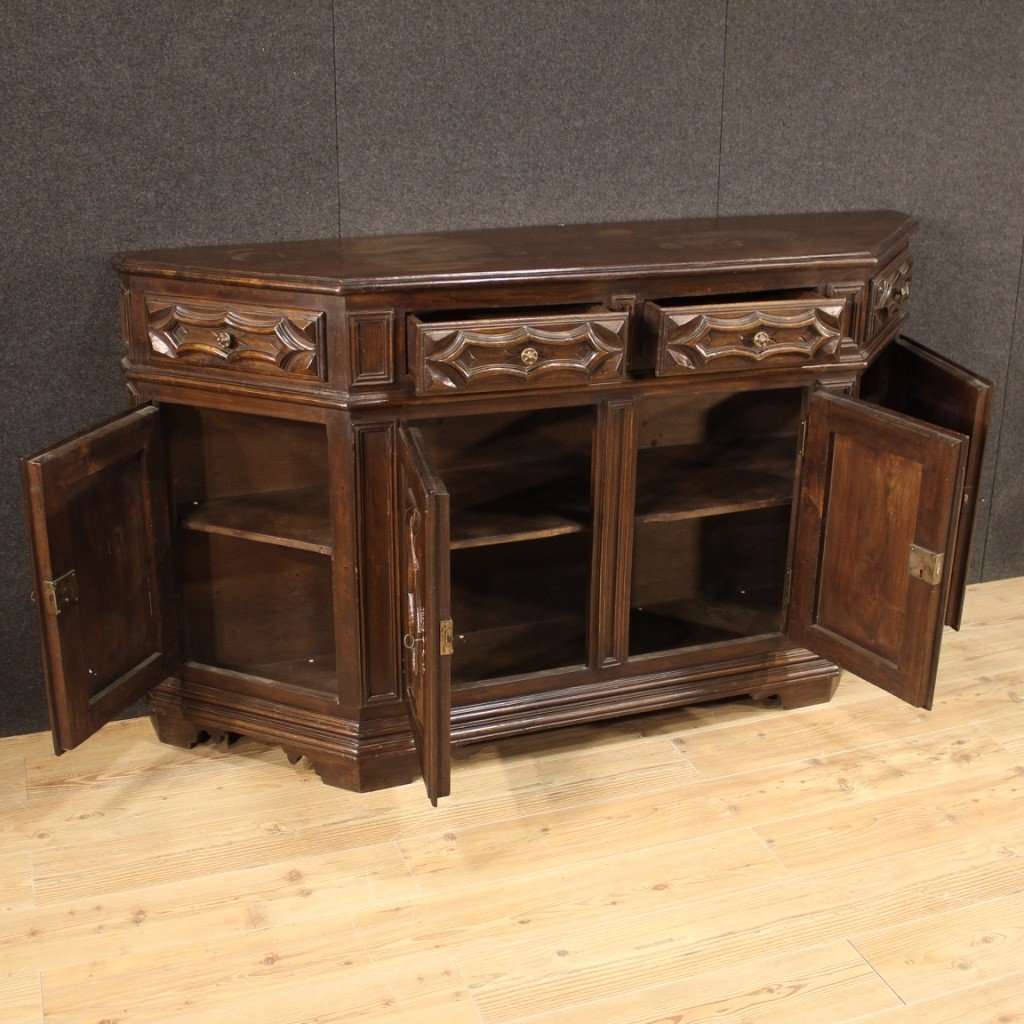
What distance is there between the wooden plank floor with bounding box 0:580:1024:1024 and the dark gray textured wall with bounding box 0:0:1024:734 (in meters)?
0.49

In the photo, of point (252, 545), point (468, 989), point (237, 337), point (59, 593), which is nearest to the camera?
point (468, 989)

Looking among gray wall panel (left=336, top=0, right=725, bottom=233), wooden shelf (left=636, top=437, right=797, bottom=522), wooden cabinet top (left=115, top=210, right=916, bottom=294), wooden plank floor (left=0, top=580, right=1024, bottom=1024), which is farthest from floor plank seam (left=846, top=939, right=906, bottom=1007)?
gray wall panel (left=336, top=0, right=725, bottom=233)

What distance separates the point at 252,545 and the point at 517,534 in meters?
0.50

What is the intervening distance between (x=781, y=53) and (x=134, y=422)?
4.63ft

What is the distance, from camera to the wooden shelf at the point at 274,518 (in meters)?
2.10

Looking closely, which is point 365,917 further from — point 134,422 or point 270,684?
point 134,422

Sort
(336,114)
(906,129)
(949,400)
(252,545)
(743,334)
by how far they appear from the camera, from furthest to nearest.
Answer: (906,129) → (949,400) → (252,545) → (336,114) → (743,334)

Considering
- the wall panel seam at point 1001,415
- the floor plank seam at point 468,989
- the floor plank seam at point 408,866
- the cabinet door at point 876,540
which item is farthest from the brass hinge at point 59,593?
the wall panel seam at point 1001,415

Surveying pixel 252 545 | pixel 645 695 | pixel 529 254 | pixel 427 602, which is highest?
pixel 529 254

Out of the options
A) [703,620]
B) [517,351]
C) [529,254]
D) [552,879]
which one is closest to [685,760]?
[703,620]

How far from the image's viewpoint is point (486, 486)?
2.30 m

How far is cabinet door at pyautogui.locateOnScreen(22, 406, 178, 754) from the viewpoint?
6.01 ft

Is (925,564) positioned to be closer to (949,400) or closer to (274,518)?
(949,400)

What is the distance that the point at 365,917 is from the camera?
6.16 feet
